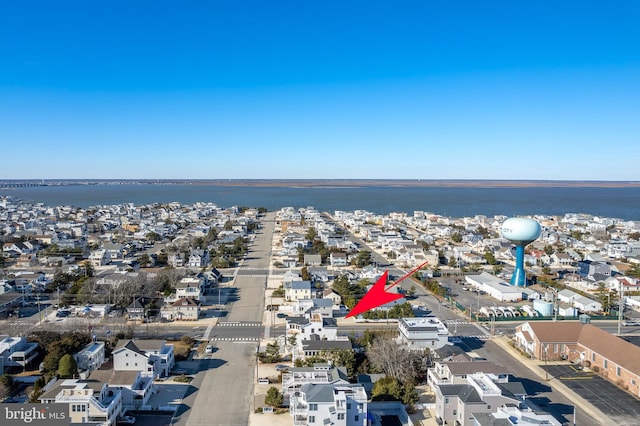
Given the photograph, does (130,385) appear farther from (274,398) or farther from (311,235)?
(311,235)

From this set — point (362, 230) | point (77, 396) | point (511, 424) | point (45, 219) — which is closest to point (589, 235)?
point (362, 230)

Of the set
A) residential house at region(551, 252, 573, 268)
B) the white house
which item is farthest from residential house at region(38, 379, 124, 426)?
residential house at region(551, 252, 573, 268)

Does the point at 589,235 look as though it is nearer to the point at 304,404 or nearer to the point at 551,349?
the point at 551,349

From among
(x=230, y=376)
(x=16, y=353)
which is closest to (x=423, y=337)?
(x=230, y=376)

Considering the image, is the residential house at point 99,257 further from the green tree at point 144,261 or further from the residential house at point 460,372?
the residential house at point 460,372

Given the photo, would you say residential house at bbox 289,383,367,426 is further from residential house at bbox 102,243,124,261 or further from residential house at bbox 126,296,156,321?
residential house at bbox 102,243,124,261

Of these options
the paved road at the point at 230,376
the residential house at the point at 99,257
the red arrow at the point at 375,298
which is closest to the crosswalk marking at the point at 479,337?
the red arrow at the point at 375,298
